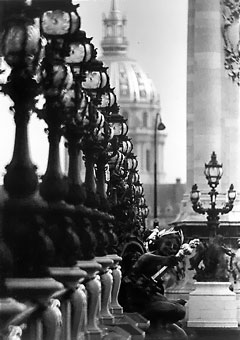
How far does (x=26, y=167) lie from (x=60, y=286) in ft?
3.58

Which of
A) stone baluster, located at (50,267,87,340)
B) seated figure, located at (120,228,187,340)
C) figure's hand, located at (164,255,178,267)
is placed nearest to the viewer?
stone baluster, located at (50,267,87,340)

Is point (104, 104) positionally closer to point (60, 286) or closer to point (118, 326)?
point (118, 326)

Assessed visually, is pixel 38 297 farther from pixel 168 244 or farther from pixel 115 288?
pixel 115 288

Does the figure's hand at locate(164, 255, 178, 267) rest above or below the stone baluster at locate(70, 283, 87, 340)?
Answer: above

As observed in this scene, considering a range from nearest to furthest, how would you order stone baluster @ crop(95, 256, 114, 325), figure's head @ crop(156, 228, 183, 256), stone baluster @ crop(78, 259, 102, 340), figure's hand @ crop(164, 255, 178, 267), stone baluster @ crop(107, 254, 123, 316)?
1. stone baluster @ crop(78, 259, 102, 340)
2. stone baluster @ crop(95, 256, 114, 325)
3. figure's hand @ crop(164, 255, 178, 267)
4. figure's head @ crop(156, 228, 183, 256)
5. stone baluster @ crop(107, 254, 123, 316)

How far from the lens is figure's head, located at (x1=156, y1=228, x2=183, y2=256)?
110 feet

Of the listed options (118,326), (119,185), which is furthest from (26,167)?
(119,185)

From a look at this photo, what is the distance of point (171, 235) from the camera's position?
113 ft

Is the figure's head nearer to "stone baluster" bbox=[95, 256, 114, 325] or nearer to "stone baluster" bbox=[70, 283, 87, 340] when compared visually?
"stone baluster" bbox=[95, 256, 114, 325]

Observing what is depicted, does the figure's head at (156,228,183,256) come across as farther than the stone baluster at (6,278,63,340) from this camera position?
Yes

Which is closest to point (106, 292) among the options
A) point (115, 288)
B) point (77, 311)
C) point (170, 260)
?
point (170, 260)

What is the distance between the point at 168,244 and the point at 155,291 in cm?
176

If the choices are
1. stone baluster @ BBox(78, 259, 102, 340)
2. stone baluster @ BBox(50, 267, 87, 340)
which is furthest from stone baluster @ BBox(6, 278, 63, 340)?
stone baluster @ BBox(78, 259, 102, 340)

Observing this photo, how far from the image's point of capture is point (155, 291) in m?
35.5
